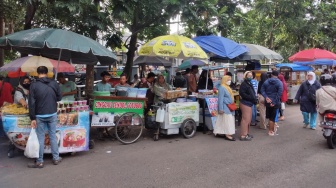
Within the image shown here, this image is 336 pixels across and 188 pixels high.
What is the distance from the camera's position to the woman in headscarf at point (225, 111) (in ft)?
24.4

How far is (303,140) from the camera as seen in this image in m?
7.60

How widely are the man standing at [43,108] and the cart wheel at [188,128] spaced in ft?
10.2

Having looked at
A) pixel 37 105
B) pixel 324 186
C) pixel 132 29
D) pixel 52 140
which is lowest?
pixel 324 186

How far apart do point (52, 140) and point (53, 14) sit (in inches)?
207

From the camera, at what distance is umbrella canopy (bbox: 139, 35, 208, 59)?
7.49 meters

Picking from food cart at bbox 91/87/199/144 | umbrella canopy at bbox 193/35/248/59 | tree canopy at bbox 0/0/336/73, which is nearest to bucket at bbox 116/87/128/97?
food cart at bbox 91/87/199/144

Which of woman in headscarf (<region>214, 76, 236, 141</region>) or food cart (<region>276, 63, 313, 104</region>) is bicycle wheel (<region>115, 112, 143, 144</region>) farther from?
food cart (<region>276, 63, 313, 104</region>)

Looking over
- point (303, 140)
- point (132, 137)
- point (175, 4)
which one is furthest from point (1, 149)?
point (303, 140)

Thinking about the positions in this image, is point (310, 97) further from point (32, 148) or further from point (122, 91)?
point (32, 148)

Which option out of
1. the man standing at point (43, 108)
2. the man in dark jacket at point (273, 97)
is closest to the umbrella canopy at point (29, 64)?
the man standing at point (43, 108)

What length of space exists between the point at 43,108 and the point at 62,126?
0.66 m

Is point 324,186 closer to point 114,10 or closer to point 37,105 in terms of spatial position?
point 37,105

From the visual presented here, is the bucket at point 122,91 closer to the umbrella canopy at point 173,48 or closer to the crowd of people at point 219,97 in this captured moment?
the crowd of people at point 219,97

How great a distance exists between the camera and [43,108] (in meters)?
5.28
